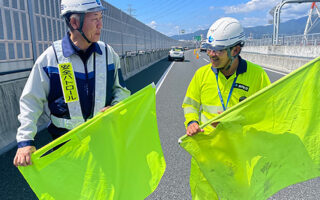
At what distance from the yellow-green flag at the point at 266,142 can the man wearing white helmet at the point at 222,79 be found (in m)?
0.19

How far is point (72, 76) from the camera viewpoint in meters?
2.02

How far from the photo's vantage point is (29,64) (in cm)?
630

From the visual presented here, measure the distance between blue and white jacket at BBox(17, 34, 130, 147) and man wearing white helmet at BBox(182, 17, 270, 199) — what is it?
81cm

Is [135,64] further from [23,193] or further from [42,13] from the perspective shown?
[23,193]

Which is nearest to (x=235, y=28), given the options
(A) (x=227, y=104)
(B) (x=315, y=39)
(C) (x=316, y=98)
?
(A) (x=227, y=104)

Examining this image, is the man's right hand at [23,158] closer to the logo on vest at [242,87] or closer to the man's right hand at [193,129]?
the man's right hand at [193,129]

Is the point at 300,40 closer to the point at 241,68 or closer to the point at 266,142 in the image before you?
the point at 241,68

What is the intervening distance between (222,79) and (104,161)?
48.6 inches

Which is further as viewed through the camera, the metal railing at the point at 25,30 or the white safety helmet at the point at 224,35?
the metal railing at the point at 25,30

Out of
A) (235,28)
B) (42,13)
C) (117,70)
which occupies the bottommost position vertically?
(117,70)

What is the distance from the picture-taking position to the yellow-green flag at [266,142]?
211 cm

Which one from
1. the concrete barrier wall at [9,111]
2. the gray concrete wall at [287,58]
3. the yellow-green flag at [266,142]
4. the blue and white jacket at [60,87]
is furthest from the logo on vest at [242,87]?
the gray concrete wall at [287,58]

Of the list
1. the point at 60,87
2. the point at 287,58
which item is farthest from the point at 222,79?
the point at 287,58

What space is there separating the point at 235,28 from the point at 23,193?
3086 mm
